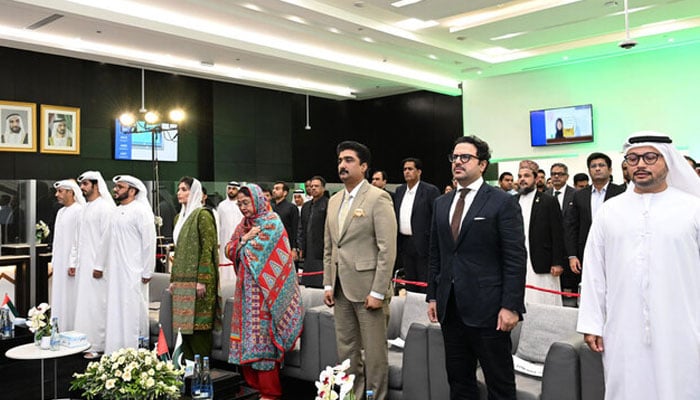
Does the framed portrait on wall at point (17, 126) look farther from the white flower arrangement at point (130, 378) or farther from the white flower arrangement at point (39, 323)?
the white flower arrangement at point (130, 378)

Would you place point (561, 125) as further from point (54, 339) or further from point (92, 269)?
point (54, 339)

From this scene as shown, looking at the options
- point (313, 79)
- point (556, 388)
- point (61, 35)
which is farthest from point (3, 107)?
point (556, 388)

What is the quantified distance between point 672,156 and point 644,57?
8876 mm

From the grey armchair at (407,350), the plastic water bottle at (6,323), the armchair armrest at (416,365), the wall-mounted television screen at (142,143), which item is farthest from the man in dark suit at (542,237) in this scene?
the wall-mounted television screen at (142,143)

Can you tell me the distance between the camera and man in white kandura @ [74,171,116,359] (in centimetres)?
566

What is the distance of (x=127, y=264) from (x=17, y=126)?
18.0 ft

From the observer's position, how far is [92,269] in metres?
5.74

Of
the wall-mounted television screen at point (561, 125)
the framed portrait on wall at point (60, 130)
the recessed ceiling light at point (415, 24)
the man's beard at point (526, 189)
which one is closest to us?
the man's beard at point (526, 189)

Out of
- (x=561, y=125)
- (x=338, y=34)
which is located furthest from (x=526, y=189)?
(x=561, y=125)

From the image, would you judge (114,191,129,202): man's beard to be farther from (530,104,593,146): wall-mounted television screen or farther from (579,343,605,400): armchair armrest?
(530,104,593,146): wall-mounted television screen

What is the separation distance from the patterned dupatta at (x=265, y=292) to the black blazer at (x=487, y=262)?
4.67 ft

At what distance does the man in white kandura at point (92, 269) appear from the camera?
566 cm

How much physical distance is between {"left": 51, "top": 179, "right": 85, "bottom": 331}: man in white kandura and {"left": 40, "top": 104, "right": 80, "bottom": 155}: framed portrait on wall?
4152 mm

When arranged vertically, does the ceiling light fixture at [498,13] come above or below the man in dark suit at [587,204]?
above
